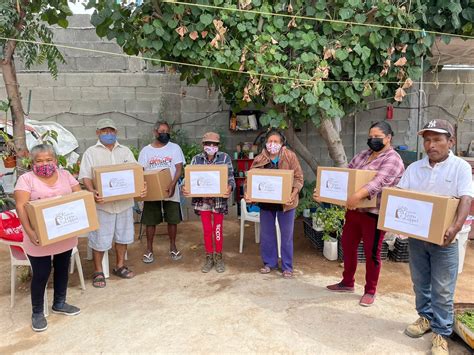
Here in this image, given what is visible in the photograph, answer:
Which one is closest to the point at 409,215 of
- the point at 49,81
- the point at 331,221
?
the point at 331,221

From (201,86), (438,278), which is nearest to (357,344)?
(438,278)

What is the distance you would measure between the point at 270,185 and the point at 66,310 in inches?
77.4

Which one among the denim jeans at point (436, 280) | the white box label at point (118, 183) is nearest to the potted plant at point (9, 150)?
the white box label at point (118, 183)

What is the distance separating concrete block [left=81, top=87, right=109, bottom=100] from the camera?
19.4ft

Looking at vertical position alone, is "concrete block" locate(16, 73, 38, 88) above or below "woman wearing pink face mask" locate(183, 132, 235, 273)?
above

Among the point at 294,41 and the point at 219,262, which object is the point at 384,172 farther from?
the point at 219,262

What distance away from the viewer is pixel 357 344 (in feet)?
8.61

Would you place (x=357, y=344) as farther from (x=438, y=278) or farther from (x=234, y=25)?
(x=234, y=25)

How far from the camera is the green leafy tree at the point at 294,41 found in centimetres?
361

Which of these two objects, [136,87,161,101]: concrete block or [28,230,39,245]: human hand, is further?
[136,87,161,101]: concrete block

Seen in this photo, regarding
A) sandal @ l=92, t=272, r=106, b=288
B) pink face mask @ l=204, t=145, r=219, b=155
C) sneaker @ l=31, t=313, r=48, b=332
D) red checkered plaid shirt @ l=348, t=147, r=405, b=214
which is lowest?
sneaker @ l=31, t=313, r=48, b=332

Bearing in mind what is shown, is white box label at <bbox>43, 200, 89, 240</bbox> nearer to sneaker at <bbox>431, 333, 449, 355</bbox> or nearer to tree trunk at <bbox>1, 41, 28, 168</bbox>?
tree trunk at <bbox>1, 41, 28, 168</bbox>

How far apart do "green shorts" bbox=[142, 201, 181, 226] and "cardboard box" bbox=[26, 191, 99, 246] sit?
49.0 inches

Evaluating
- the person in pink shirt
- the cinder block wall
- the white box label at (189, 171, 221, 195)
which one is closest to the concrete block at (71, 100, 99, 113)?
the cinder block wall
